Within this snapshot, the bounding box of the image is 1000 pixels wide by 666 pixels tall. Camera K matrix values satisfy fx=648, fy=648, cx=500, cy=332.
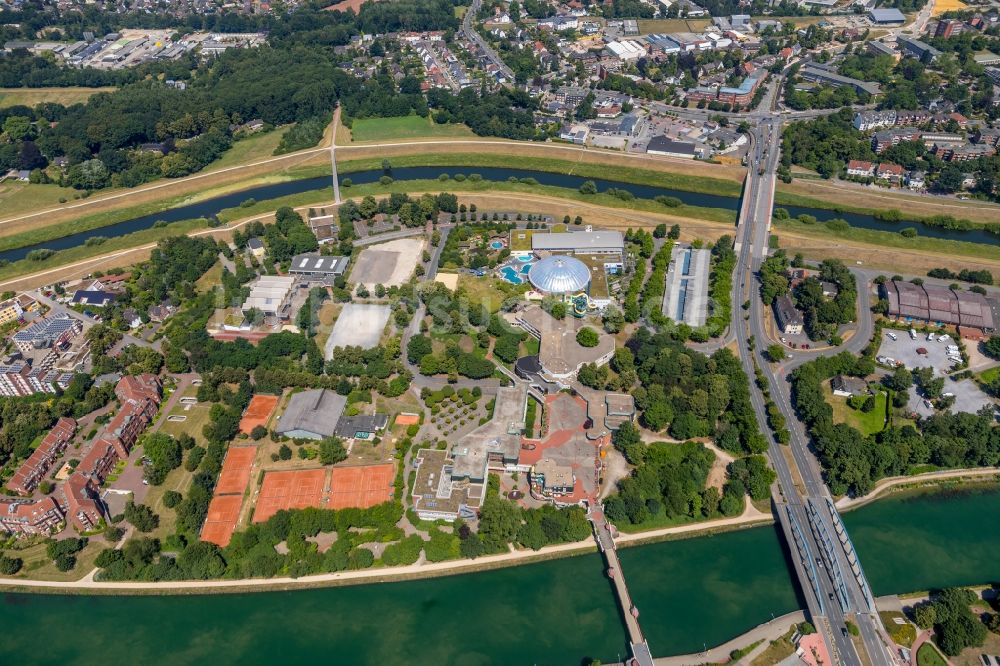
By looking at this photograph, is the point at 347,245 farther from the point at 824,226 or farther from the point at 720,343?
the point at 824,226

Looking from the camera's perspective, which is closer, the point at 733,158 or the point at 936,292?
the point at 936,292

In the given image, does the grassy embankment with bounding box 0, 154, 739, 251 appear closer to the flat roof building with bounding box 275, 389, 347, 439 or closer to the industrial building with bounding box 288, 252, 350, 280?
the industrial building with bounding box 288, 252, 350, 280

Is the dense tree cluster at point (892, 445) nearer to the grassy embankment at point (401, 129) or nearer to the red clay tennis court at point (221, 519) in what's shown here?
the red clay tennis court at point (221, 519)

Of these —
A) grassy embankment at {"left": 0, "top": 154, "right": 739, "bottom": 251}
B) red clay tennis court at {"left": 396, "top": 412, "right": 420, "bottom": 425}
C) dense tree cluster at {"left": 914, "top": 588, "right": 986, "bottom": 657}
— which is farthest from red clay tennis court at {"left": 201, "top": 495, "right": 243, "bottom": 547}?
grassy embankment at {"left": 0, "top": 154, "right": 739, "bottom": 251}

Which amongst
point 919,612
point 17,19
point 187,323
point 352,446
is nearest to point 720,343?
point 919,612

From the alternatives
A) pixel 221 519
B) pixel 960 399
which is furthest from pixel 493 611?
pixel 960 399

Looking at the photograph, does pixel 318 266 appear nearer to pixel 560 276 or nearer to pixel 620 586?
pixel 560 276
